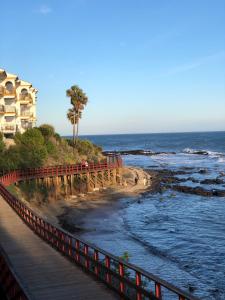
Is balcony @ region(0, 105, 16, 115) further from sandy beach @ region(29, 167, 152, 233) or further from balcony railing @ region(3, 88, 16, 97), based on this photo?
sandy beach @ region(29, 167, 152, 233)

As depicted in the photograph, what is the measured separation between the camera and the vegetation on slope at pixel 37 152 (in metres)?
45.0

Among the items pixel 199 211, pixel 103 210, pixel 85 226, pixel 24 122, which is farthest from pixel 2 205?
pixel 24 122

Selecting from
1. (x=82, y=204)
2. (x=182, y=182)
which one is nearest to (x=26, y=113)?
(x=182, y=182)

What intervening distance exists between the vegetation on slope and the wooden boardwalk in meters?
24.1

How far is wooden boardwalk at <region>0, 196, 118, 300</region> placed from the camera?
472 inches

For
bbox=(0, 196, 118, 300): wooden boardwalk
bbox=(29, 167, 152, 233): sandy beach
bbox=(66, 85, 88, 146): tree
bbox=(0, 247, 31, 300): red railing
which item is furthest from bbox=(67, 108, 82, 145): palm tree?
bbox=(0, 247, 31, 300): red railing

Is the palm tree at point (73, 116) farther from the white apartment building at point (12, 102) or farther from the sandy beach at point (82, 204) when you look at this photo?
the sandy beach at point (82, 204)

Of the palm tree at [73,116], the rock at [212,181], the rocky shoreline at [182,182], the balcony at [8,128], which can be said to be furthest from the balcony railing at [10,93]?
the rock at [212,181]

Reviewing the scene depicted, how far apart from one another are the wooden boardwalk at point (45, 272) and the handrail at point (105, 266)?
0.92 ft

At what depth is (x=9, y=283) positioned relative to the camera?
1264 cm

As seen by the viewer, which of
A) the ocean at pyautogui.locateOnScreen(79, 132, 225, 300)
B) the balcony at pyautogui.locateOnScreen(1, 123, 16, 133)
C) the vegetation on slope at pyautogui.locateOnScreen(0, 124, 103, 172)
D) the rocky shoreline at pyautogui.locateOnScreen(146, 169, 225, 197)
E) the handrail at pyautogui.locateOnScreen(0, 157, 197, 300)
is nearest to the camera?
the handrail at pyautogui.locateOnScreen(0, 157, 197, 300)

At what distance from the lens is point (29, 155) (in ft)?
154

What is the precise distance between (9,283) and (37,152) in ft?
119

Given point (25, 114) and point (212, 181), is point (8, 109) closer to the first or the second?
point (25, 114)
